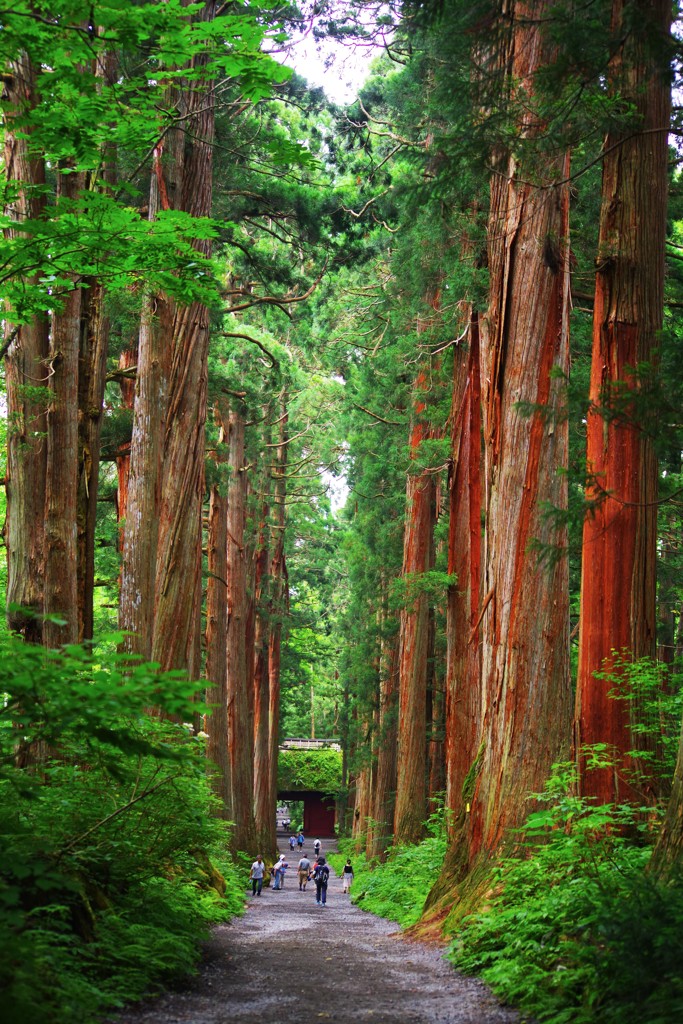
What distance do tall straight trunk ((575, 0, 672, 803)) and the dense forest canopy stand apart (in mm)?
29

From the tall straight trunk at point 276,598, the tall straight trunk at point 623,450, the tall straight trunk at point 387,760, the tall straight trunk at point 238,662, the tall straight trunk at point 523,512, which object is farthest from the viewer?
the tall straight trunk at point 276,598

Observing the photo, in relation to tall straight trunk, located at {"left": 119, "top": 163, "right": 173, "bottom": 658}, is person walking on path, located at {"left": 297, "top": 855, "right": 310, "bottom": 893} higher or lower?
lower

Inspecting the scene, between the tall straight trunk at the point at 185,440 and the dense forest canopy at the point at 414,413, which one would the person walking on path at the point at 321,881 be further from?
the tall straight trunk at the point at 185,440

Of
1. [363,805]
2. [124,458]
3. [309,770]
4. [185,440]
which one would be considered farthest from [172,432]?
[309,770]

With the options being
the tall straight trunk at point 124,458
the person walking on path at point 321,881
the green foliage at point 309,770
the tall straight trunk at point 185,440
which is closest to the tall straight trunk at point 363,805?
the person walking on path at point 321,881

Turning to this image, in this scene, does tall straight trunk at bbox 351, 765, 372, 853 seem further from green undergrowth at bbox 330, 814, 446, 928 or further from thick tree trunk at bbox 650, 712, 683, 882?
thick tree trunk at bbox 650, 712, 683, 882

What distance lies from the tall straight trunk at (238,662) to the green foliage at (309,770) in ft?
101

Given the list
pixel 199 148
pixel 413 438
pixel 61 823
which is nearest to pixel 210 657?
pixel 413 438

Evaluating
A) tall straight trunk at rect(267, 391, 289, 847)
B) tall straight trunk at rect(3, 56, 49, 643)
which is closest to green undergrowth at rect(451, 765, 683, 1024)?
tall straight trunk at rect(3, 56, 49, 643)

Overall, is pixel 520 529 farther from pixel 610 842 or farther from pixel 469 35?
pixel 469 35

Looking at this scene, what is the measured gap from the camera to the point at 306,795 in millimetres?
61781

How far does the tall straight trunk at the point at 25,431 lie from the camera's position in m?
9.09

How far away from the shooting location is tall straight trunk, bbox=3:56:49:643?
358 inches

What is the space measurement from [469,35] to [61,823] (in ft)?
23.8
